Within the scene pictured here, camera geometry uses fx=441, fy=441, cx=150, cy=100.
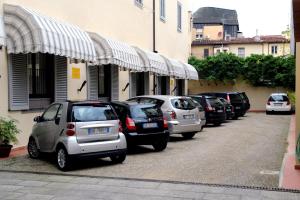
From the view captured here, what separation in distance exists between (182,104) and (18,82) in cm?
570

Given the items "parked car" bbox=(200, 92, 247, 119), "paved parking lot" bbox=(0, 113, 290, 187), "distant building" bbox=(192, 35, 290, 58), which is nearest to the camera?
"paved parking lot" bbox=(0, 113, 290, 187)

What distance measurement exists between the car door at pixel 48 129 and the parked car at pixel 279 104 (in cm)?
2367

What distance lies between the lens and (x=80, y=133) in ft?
32.0

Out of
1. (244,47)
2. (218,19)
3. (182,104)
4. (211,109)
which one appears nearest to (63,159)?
(182,104)

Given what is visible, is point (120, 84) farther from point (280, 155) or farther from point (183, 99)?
point (280, 155)

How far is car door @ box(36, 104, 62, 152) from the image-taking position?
10328 millimetres

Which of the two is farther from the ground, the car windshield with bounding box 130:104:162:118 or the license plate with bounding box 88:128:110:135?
the car windshield with bounding box 130:104:162:118

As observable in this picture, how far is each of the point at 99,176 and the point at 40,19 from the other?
591cm

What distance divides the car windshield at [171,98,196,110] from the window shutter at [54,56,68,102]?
3.84m

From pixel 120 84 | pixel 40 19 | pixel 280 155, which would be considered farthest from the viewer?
pixel 120 84

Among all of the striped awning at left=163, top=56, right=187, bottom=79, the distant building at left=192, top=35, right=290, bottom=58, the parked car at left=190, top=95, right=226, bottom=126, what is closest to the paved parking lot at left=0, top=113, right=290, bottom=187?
the parked car at left=190, top=95, right=226, bottom=126

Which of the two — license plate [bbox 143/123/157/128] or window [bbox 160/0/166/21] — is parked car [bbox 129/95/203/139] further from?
window [bbox 160/0/166/21]

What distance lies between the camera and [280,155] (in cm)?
1214

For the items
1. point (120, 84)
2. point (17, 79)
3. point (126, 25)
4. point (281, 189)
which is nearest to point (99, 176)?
point (281, 189)
